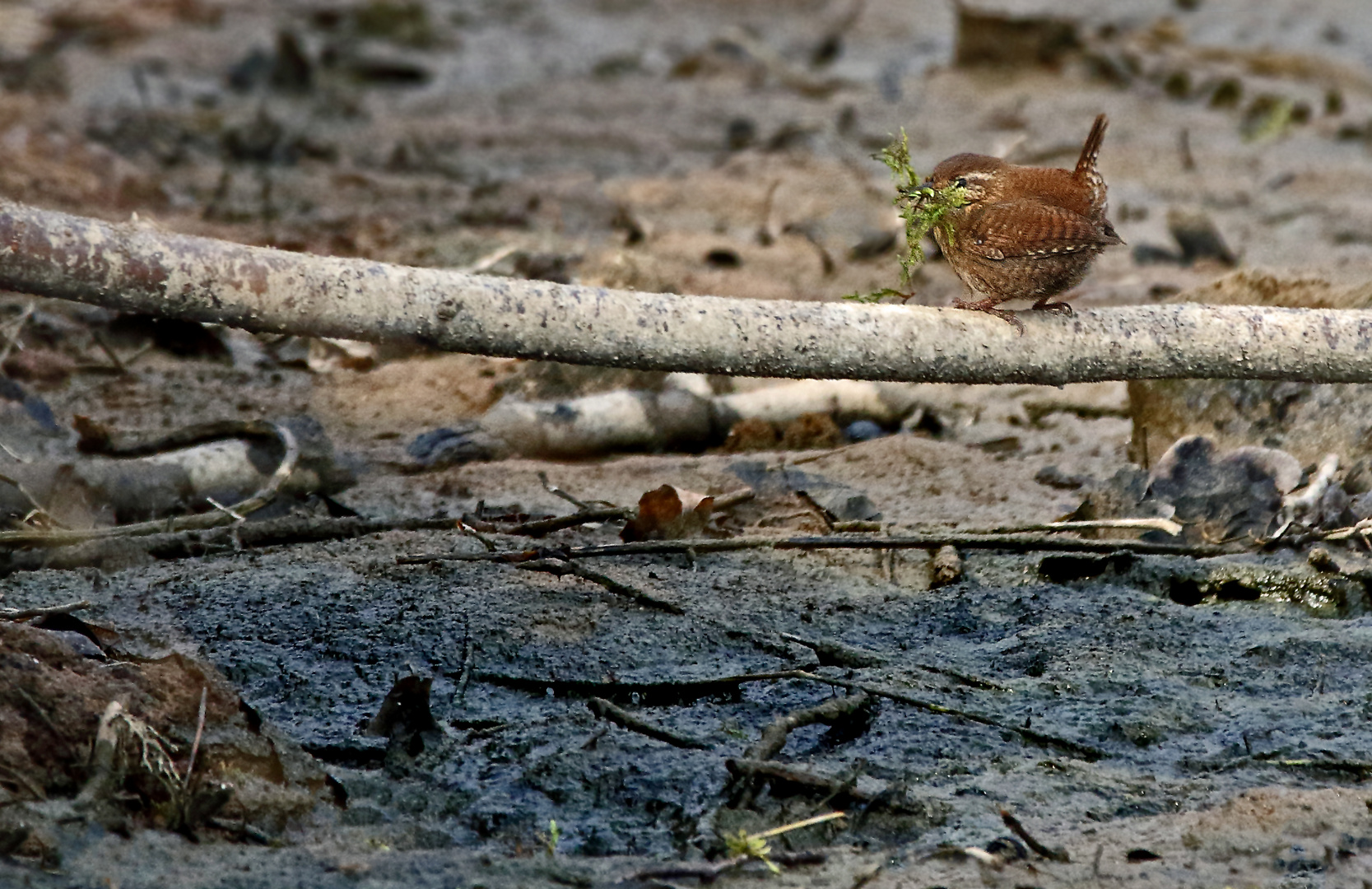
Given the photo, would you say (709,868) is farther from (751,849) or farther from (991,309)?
(991,309)

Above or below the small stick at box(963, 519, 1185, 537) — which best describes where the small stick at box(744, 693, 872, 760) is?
below

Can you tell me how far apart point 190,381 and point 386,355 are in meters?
0.75

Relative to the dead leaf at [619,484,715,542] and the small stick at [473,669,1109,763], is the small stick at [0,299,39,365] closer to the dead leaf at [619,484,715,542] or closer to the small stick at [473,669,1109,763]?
the dead leaf at [619,484,715,542]

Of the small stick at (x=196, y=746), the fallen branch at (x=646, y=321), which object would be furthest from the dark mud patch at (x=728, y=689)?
the fallen branch at (x=646, y=321)

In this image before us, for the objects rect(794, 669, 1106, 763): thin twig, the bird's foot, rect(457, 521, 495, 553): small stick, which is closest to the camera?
rect(794, 669, 1106, 763): thin twig

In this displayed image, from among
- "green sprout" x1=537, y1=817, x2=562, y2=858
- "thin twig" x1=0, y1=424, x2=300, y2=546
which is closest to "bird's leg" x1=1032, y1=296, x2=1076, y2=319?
"green sprout" x1=537, y1=817, x2=562, y2=858

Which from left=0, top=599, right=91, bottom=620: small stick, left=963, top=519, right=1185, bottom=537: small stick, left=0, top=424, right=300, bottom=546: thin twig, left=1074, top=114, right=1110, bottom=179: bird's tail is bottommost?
left=0, top=599, right=91, bottom=620: small stick

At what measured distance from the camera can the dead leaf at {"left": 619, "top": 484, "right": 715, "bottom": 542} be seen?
3980 millimetres

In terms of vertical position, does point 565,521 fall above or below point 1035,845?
above

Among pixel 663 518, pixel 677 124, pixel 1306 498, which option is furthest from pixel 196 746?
pixel 677 124

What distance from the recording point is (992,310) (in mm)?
3648

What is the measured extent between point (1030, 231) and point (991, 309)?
0.21 meters

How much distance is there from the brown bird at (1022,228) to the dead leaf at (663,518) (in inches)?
35.9

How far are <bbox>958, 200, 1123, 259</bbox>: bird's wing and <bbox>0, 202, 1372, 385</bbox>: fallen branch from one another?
0.20 meters
